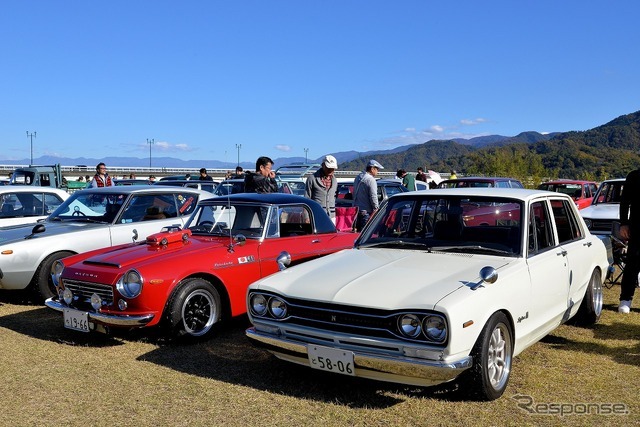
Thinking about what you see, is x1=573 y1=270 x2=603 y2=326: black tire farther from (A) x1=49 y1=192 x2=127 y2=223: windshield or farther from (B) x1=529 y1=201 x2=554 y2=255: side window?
(A) x1=49 y1=192 x2=127 y2=223: windshield

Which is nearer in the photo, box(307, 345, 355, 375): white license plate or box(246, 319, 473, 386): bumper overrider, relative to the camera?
box(246, 319, 473, 386): bumper overrider

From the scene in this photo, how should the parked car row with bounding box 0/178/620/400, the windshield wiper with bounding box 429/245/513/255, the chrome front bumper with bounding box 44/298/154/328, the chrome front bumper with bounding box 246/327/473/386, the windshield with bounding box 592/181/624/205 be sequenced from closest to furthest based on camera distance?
the chrome front bumper with bounding box 246/327/473/386, the parked car row with bounding box 0/178/620/400, the windshield wiper with bounding box 429/245/513/255, the chrome front bumper with bounding box 44/298/154/328, the windshield with bounding box 592/181/624/205

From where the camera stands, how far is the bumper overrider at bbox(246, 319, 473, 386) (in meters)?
3.81

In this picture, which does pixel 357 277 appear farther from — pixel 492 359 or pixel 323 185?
pixel 323 185

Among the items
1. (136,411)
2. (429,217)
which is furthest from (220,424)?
(429,217)

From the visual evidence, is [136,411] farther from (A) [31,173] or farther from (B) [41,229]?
(A) [31,173]

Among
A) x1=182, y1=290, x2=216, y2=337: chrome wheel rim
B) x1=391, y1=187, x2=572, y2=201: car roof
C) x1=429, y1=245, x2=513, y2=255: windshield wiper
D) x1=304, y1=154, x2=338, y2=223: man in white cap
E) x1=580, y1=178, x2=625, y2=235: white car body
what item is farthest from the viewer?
x1=580, y1=178, x2=625, y2=235: white car body

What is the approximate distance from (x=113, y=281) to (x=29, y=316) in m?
2.41

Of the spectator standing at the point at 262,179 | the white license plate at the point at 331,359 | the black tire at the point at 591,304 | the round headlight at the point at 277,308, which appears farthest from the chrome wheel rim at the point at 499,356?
the spectator standing at the point at 262,179

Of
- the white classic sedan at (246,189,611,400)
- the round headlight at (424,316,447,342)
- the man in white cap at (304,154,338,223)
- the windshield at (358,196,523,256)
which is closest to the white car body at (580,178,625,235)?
the man in white cap at (304,154,338,223)

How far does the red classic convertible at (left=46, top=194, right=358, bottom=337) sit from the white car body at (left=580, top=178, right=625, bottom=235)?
561 cm

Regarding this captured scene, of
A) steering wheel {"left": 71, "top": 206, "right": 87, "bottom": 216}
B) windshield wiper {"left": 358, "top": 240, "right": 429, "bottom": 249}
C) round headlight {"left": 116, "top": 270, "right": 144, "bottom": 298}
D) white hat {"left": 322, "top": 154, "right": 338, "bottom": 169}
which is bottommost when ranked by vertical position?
round headlight {"left": 116, "top": 270, "right": 144, "bottom": 298}

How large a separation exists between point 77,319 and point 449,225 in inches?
140

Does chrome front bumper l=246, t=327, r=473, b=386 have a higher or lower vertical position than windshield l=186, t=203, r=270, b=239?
lower
